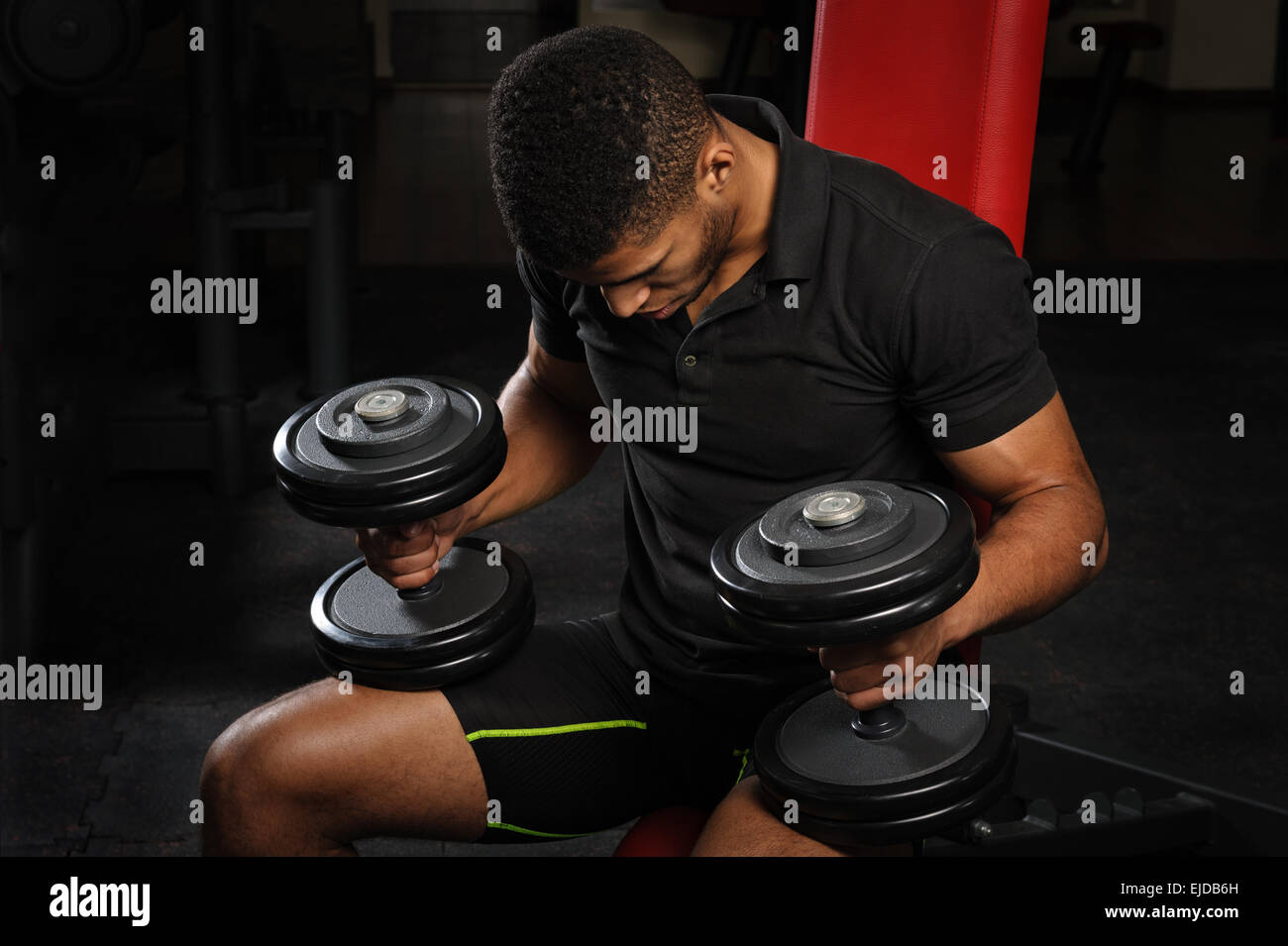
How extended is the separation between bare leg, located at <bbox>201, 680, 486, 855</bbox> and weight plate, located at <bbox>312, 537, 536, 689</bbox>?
27 mm

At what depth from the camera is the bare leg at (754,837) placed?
3.27ft


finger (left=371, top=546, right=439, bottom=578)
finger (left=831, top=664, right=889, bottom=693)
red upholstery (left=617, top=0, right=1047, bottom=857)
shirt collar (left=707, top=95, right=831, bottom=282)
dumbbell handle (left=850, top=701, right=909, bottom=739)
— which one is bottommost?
dumbbell handle (left=850, top=701, right=909, bottom=739)

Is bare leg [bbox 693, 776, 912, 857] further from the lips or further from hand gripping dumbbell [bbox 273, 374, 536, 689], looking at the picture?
the lips

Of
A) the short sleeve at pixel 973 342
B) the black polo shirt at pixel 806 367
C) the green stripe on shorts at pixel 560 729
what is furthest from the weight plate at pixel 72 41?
the short sleeve at pixel 973 342

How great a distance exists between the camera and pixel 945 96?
49.9 inches

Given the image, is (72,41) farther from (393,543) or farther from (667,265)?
(667,265)

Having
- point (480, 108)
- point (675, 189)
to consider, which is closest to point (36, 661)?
point (675, 189)

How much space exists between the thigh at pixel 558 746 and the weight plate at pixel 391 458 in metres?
0.18

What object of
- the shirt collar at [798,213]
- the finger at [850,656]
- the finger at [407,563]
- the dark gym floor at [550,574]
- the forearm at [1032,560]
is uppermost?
the shirt collar at [798,213]

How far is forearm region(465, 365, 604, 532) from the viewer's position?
1.33 m

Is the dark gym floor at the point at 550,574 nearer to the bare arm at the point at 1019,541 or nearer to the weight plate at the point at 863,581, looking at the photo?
the bare arm at the point at 1019,541

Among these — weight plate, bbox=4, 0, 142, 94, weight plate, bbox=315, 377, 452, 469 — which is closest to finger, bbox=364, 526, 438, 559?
weight plate, bbox=315, 377, 452, 469
